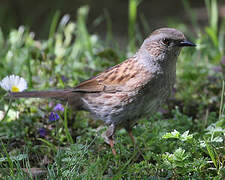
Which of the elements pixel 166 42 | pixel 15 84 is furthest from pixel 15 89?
pixel 166 42

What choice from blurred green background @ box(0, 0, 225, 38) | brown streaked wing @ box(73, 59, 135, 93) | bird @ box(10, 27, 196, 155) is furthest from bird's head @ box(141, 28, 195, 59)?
blurred green background @ box(0, 0, 225, 38)

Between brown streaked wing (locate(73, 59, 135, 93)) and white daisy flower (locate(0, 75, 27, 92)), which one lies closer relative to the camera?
brown streaked wing (locate(73, 59, 135, 93))

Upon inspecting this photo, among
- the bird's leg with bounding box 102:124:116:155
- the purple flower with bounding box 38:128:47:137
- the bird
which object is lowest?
the bird's leg with bounding box 102:124:116:155

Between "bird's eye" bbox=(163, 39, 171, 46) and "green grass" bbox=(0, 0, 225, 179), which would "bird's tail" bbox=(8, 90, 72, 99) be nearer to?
"green grass" bbox=(0, 0, 225, 179)

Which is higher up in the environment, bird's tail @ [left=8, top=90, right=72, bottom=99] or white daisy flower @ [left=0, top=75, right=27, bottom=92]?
white daisy flower @ [left=0, top=75, right=27, bottom=92]

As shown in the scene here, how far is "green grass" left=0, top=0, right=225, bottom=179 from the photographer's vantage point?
122 inches

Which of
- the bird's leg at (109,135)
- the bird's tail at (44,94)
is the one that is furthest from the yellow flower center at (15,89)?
the bird's leg at (109,135)

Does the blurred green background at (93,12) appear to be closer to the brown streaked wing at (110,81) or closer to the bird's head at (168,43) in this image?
the brown streaked wing at (110,81)

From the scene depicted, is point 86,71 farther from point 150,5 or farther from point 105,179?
point 150,5

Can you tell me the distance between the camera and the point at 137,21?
28.7 ft

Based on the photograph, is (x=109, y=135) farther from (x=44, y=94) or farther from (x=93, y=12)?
(x=93, y=12)

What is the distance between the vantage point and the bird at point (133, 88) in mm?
3746

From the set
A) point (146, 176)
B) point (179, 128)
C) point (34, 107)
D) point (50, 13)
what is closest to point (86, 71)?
point (34, 107)

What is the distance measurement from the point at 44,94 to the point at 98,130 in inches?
26.6
